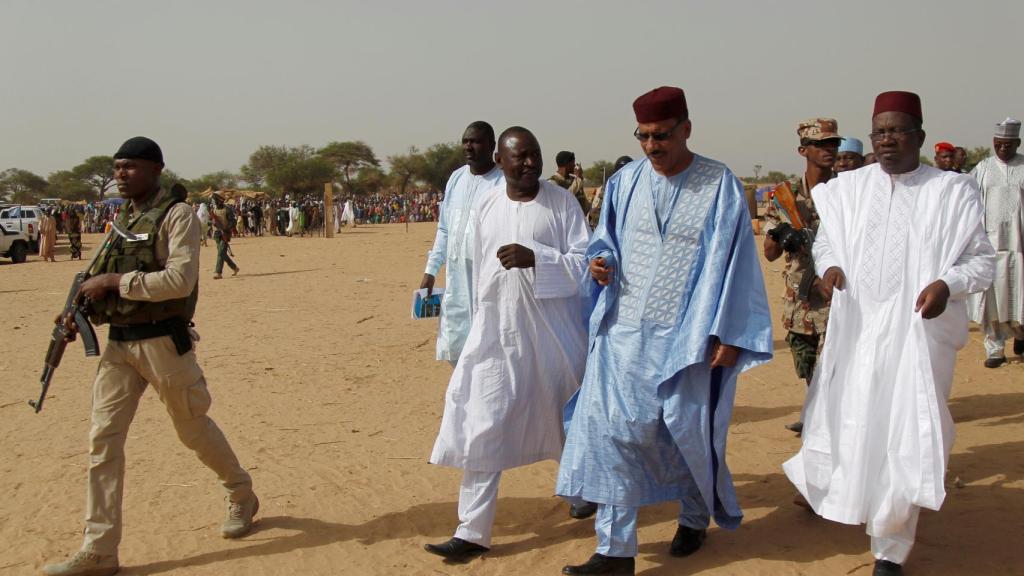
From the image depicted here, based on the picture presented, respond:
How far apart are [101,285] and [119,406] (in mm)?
569

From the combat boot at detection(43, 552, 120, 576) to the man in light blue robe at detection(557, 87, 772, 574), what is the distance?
2.11 m

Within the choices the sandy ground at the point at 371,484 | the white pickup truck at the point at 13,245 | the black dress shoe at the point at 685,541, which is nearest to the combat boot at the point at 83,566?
the sandy ground at the point at 371,484

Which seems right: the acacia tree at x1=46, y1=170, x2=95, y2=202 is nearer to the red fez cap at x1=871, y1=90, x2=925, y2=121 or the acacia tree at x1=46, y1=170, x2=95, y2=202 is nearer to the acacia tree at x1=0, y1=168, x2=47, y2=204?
the acacia tree at x1=0, y1=168, x2=47, y2=204

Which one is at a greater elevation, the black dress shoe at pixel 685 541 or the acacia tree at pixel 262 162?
the acacia tree at pixel 262 162

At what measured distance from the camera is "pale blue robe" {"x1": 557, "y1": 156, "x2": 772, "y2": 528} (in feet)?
12.5

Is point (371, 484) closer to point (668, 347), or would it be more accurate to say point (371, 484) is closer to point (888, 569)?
point (668, 347)

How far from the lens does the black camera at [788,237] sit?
4.80 m

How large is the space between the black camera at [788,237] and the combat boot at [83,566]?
370cm

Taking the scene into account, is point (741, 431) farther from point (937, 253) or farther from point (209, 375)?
point (209, 375)

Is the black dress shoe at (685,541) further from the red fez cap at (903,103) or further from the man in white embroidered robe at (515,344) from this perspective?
the red fez cap at (903,103)

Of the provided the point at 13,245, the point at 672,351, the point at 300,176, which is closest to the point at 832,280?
the point at 672,351

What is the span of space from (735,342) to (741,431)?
2694 mm

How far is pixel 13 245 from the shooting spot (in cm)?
2450

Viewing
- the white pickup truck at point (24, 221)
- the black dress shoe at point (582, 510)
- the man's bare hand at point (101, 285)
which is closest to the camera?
the man's bare hand at point (101, 285)
